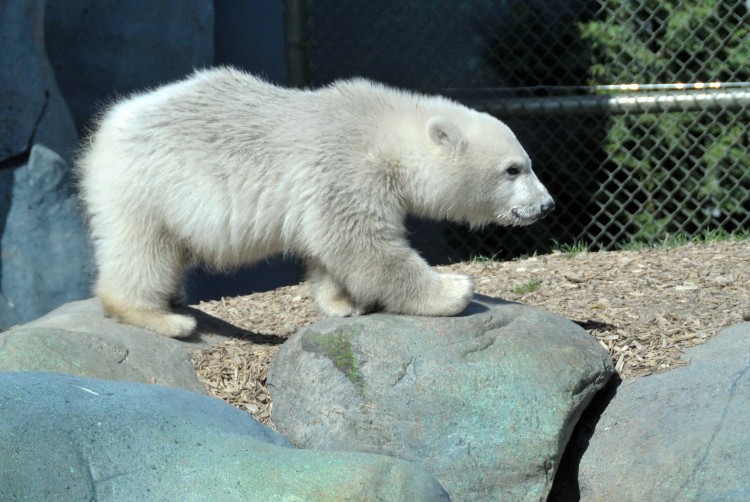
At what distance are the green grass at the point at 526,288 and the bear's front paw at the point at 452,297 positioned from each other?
1469mm

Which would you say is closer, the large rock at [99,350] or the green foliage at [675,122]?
the large rock at [99,350]

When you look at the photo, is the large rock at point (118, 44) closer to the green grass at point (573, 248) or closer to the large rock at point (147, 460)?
the green grass at point (573, 248)

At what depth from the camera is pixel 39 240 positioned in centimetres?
663

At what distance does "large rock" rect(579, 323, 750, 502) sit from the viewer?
3885 mm

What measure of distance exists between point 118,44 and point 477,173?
3621 millimetres

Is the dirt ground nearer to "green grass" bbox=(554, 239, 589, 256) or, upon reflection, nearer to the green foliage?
"green grass" bbox=(554, 239, 589, 256)

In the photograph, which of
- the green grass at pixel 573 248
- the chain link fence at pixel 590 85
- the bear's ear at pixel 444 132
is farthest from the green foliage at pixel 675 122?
the bear's ear at pixel 444 132

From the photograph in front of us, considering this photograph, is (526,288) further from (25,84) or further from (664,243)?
(25,84)

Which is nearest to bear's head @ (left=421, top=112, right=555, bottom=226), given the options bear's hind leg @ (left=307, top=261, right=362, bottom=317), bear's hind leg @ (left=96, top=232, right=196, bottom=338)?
bear's hind leg @ (left=307, top=261, right=362, bottom=317)

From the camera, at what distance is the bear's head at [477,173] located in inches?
179

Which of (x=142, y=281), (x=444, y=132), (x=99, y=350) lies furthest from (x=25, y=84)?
(x=444, y=132)

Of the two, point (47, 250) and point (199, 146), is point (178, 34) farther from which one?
point (199, 146)

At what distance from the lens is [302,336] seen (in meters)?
4.43

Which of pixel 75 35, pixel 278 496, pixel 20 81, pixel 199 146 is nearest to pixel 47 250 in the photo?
pixel 20 81
